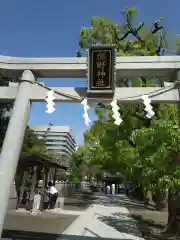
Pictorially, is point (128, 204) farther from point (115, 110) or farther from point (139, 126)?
point (115, 110)

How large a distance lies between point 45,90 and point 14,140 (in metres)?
1.43

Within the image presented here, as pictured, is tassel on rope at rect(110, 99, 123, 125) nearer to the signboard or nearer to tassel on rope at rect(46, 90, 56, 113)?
the signboard

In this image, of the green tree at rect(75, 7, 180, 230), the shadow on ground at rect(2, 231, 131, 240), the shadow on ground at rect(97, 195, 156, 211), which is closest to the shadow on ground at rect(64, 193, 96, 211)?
the shadow on ground at rect(97, 195, 156, 211)

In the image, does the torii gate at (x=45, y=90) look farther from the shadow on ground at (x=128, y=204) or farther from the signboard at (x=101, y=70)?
the shadow on ground at (x=128, y=204)

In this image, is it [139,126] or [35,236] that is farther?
[139,126]

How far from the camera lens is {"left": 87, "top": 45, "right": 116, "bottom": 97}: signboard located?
239 inches

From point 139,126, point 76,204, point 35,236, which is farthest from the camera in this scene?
point 76,204

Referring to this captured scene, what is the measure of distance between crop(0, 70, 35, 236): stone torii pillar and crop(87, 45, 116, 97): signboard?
152 cm

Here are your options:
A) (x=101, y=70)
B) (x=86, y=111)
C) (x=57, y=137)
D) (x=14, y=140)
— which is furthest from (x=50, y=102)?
(x=57, y=137)

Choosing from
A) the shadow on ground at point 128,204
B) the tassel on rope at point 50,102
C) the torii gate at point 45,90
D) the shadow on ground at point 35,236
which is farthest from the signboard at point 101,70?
the shadow on ground at point 128,204

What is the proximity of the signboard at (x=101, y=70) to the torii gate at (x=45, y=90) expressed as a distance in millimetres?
180

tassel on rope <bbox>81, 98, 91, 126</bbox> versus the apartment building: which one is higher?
the apartment building

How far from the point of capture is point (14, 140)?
5.78m

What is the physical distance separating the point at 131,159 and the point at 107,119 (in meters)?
3.05
